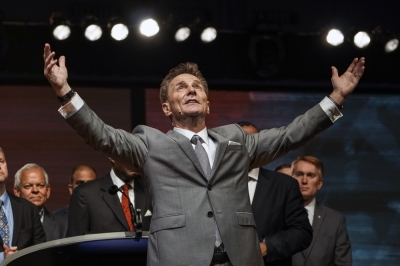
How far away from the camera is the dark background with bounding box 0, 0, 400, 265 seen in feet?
25.4

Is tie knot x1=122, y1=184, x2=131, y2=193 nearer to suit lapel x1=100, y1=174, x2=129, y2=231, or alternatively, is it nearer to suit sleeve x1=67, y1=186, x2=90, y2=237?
suit lapel x1=100, y1=174, x2=129, y2=231

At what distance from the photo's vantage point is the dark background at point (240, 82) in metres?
7.75

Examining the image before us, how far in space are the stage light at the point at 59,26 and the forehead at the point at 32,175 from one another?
1735 mm

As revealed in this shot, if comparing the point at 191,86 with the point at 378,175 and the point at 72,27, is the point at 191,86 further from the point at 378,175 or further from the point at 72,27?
the point at 378,175

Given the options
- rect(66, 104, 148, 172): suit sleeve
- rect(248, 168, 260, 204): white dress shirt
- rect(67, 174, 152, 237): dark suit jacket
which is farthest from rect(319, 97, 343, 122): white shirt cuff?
rect(67, 174, 152, 237): dark suit jacket

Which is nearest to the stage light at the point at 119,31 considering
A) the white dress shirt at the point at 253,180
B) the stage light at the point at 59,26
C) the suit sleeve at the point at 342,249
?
the stage light at the point at 59,26

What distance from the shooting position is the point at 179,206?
3.03 m

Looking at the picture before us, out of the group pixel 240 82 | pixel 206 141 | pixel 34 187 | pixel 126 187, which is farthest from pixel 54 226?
pixel 240 82

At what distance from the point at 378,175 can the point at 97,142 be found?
5.75 metres

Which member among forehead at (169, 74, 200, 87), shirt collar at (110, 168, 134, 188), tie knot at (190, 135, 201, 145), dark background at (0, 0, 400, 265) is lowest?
tie knot at (190, 135, 201, 145)

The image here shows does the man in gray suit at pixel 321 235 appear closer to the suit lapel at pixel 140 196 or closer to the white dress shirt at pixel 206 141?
the suit lapel at pixel 140 196

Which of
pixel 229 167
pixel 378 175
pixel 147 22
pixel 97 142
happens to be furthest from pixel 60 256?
pixel 378 175

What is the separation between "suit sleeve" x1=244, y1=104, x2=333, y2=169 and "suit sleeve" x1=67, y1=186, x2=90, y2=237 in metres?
1.68

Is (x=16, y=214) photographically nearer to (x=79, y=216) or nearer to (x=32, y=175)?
(x=79, y=216)
